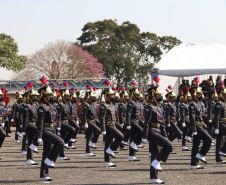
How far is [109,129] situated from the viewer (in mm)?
12773

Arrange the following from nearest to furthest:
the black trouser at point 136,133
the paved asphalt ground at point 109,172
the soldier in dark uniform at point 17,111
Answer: the paved asphalt ground at point 109,172, the black trouser at point 136,133, the soldier in dark uniform at point 17,111

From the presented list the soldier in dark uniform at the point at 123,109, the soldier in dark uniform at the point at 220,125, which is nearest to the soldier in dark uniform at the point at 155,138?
the soldier in dark uniform at the point at 220,125

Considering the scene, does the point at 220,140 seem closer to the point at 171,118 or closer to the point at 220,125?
the point at 220,125

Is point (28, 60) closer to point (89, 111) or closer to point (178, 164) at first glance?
point (89, 111)

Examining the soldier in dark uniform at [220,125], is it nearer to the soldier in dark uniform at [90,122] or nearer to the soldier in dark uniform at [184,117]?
the soldier in dark uniform at [184,117]

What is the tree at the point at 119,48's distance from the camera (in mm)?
56188

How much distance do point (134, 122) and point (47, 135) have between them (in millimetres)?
4688

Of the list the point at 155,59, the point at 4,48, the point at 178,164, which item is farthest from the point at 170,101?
the point at 155,59

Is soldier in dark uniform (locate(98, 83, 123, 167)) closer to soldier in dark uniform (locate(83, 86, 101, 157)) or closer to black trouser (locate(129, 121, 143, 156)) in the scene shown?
black trouser (locate(129, 121, 143, 156))

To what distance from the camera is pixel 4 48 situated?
51938mm

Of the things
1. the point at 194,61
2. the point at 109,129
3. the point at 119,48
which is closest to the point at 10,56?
the point at 119,48

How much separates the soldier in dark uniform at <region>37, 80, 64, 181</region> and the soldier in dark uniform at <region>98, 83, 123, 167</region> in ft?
7.71

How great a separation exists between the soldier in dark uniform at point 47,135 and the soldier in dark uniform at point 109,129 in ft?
7.71

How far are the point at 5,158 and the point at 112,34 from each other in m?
43.2
